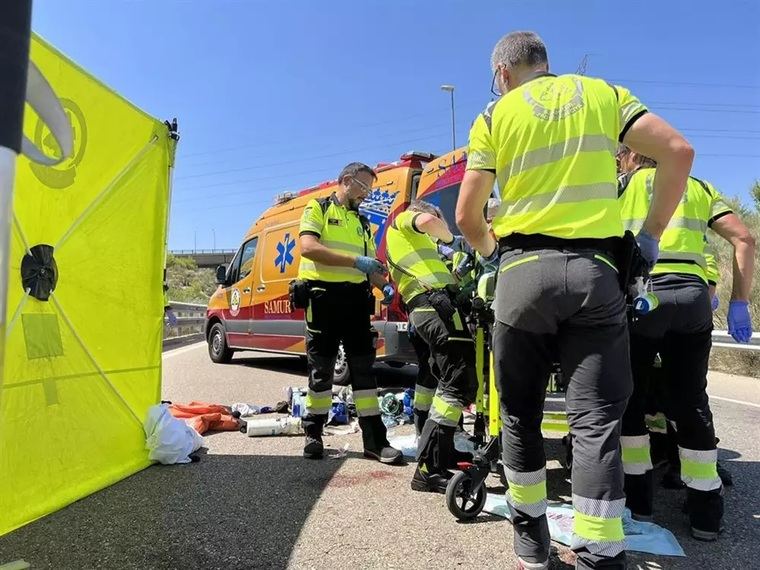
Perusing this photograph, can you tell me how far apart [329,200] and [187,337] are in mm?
15778

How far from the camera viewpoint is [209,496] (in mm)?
3258

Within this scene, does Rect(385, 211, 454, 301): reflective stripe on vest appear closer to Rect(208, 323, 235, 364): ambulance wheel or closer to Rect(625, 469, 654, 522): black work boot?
Rect(625, 469, 654, 522): black work boot

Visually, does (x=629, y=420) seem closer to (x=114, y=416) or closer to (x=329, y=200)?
(x=329, y=200)

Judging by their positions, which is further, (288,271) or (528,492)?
(288,271)

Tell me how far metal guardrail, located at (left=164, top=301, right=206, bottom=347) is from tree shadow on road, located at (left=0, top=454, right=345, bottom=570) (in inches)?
499

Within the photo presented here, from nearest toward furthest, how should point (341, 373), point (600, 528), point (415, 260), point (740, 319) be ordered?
1. point (600, 528)
2. point (740, 319)
3. point (415, 260)
4. point (341, 373)

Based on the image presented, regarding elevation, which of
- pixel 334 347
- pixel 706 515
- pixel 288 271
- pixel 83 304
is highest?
pixel 288 271

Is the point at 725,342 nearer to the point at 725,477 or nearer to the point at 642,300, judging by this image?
the point at 725,477

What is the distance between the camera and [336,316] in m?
4.14

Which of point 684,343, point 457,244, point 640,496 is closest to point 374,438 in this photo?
point 457,244

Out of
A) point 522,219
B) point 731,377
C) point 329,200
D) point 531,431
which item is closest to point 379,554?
point 531,431

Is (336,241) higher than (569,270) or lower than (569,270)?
higher

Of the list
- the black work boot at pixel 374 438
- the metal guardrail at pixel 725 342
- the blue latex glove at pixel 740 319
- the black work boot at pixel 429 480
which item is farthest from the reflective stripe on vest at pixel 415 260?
the metal guardrail at pixel 725 342

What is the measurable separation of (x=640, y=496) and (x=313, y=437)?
7.16ft
